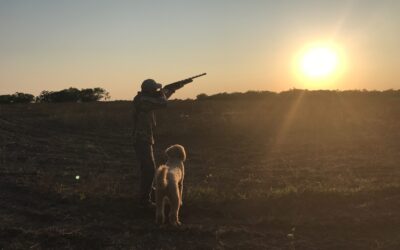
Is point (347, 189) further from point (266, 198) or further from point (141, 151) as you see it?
point (141, 151)

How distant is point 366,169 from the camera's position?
1230 cm

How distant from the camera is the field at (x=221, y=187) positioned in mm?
7086

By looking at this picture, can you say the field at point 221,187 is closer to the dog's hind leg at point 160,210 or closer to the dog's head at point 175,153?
the dog's hind leg at point 160,210

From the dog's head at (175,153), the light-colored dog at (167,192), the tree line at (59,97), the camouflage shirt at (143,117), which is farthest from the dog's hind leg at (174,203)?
the tree line at (59,97)

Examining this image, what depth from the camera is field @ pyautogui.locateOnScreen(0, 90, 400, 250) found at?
7.09m

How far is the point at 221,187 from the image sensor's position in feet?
34.2

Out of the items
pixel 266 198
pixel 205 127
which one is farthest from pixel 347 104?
pixel 266 198

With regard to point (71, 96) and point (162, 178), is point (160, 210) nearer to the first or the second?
point (162, 178)

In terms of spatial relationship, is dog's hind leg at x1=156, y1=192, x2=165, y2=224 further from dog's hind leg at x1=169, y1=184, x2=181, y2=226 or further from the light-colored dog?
dog's hind leg at x1=169, y1=184, x2=181, y2=226

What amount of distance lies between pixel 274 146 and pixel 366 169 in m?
4.75

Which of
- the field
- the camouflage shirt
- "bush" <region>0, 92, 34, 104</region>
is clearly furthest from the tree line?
the camouflage shirt

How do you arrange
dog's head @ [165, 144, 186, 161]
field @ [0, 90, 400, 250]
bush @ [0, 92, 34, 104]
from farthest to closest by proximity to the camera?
bush @ [0, 92, 34, 104]
dog's head @ [165, 144, 186, 161]
field @ [0, 90, 400, 250]

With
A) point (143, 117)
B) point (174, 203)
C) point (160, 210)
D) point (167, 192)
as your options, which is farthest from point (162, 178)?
point (143, 117)

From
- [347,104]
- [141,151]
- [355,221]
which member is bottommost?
[355,221]
